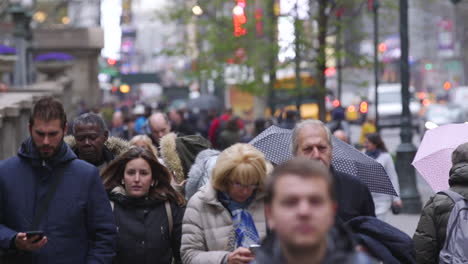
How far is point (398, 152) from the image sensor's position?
1991cm

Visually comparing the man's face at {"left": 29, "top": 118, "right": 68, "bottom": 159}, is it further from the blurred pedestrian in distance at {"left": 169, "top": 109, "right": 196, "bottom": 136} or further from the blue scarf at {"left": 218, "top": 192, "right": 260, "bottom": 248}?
the blurred pedestrian in distance at {"left": 169, "top": 109, "right": 196, "bottom": 136}

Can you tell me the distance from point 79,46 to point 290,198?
4264 cm

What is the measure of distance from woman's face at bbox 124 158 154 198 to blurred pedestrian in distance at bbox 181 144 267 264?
2.34 feet

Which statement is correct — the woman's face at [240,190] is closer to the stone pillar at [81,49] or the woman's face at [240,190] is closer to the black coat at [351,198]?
the black coat at [351,198]

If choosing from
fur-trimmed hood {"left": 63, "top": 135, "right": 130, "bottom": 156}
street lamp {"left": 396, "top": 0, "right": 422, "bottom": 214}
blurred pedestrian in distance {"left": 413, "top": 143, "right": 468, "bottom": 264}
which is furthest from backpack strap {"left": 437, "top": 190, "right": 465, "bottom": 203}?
street lamp {"left": 396, "top": 0, "right": 422, "bottom": 214}

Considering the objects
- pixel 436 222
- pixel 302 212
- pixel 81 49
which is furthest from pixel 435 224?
pixel 81 49

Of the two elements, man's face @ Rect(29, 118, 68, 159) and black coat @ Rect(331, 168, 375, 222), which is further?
black coat @ Rect(331, 168, 375, 222)

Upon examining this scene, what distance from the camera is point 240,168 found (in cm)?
650

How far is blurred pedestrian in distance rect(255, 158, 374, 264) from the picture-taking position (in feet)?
11.3

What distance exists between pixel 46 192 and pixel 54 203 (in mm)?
75

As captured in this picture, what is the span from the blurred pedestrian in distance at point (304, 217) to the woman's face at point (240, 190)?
9.58 feet

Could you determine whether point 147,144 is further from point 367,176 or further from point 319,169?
point 319,169

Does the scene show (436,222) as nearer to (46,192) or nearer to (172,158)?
(46,192)

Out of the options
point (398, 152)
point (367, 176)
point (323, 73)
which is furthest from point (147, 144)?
point (323, 73)
